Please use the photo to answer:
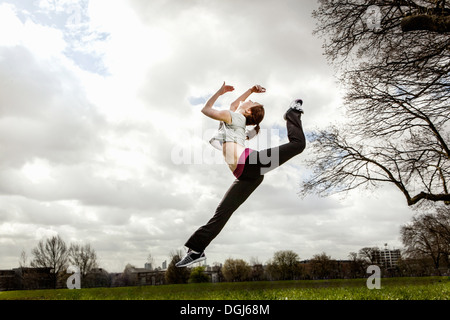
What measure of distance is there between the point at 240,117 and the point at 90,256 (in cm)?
4344

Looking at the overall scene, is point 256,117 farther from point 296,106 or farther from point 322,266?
point 322,266

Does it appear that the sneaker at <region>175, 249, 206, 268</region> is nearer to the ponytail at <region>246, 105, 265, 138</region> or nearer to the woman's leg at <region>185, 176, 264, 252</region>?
the woman's leg at <region>185, 176, 264, 252</region>

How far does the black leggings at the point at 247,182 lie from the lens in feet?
11.3

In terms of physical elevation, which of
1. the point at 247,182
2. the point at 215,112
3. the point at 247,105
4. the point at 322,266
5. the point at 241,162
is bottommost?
the point at 322,266

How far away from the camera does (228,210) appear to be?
3.55 metres

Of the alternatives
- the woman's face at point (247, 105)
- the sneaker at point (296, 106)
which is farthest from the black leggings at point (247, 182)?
the woman's face at point (247, 105)

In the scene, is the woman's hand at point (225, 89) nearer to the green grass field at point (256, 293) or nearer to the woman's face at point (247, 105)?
the woman's face at point (247, 105)

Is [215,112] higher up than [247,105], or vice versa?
[247,105]

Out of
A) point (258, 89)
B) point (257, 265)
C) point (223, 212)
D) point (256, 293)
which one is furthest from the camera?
point (257, 265)

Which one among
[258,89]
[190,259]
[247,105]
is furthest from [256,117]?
[190,259]

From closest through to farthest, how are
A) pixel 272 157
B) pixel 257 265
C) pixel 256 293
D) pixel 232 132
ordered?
pixel 272 157
pixel 232 132
pixel 256 293
pixel 257 265

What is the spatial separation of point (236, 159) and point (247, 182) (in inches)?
9.7

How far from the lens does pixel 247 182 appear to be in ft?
11.6
